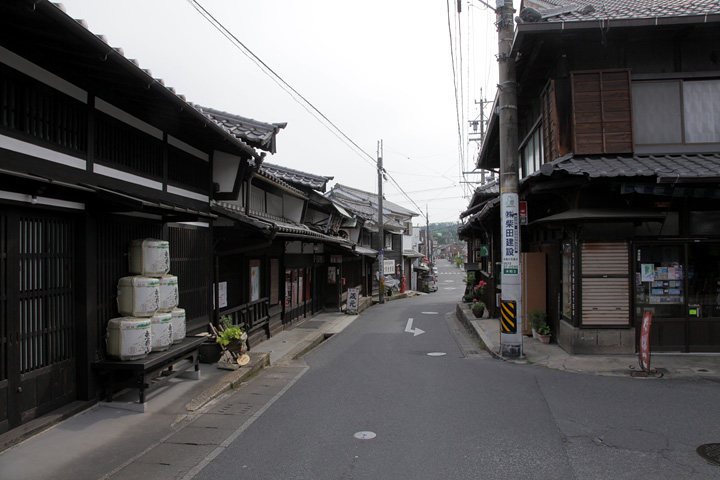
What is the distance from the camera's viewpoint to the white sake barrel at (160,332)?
7340mm

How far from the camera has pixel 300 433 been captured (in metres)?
6.26

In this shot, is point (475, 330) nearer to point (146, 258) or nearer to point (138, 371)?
point (146, 258)

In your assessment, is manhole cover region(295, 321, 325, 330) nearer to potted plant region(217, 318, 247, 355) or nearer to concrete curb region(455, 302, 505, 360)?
concrete curb region(455, 302, 505, 360)

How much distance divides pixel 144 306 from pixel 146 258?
803mm

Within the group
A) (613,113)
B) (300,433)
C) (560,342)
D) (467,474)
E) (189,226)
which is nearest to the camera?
(467,474)

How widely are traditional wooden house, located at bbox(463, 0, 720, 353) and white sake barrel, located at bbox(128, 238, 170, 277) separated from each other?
775 cm

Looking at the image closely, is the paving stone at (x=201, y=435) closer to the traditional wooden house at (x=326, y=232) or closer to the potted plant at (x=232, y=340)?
the potted plant at (x=232, y=340)

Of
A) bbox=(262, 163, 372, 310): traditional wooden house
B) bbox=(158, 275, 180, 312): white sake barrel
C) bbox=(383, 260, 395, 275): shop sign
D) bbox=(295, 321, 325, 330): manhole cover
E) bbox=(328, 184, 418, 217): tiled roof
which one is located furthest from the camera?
bbox=(328, 184, 418, 217): tiled roof

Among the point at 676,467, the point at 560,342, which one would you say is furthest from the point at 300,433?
the point at 560,342

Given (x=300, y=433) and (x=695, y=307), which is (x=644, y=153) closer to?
(x=695, y=307)

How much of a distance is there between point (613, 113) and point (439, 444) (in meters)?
9.06

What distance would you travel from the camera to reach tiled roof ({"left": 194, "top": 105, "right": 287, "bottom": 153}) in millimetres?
11891

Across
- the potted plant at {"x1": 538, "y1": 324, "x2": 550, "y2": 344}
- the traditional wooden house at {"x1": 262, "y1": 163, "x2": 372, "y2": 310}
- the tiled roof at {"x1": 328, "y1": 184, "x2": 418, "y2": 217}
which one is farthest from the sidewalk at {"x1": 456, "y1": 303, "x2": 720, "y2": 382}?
the tiled roof at {"x1": 328, "y1": 184, "x2": 418, "y2": 217}

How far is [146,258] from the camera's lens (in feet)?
24.4
